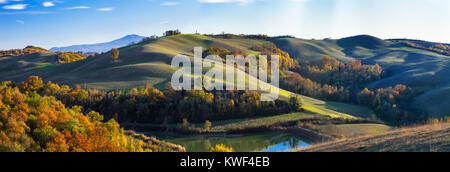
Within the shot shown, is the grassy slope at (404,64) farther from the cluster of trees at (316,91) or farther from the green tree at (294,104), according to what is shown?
the green tree at (294,104)

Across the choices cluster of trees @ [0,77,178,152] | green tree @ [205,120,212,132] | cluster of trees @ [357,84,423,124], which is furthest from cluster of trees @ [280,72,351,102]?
cluster of trees @ [0,77,178,152]

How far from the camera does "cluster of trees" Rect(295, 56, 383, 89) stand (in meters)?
92.2

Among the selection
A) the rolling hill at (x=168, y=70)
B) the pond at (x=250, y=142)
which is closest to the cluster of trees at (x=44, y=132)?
the pond at (x=250, y=142)

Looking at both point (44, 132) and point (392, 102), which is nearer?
point (44, 132)

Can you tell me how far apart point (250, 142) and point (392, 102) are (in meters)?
41.6

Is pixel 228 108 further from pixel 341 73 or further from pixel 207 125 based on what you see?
pixel 341 73

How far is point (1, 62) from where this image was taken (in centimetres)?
12106

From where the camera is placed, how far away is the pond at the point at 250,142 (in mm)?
40375

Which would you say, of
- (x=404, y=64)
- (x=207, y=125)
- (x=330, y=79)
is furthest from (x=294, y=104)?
(x=404, y=64)

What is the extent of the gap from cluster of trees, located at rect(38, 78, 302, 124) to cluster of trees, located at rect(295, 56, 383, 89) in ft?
143

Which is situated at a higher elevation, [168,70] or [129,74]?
[168,70]

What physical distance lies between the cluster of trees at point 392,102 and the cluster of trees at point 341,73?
524 inches

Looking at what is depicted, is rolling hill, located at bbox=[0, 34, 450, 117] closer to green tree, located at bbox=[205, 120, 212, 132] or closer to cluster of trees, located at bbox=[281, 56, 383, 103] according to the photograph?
cluster of trees, located at bbox=[281, 56, 383, 103]

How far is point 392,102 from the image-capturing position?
67.5 meters
